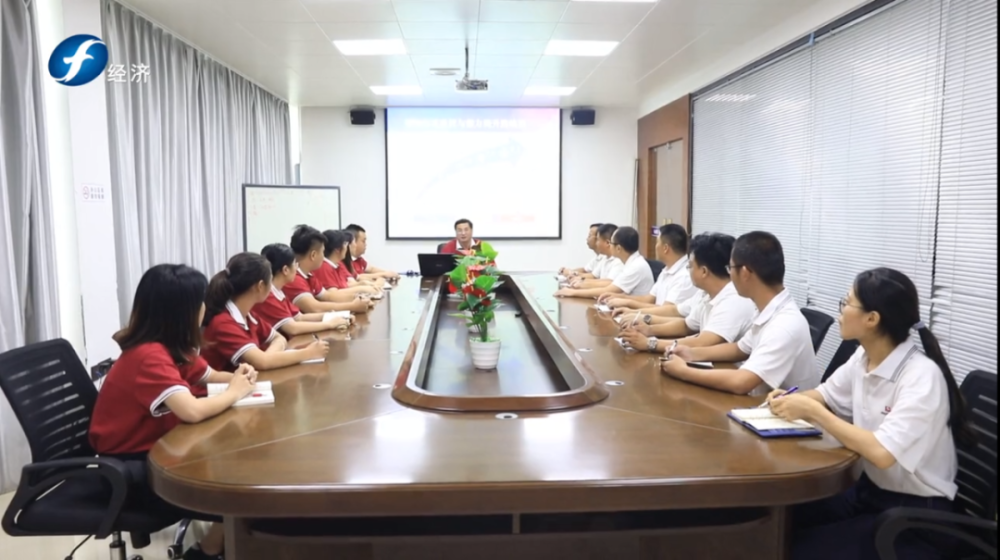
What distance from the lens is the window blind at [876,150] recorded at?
Answer: 3354 millimetres

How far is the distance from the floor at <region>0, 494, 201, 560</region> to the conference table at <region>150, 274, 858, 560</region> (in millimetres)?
1072

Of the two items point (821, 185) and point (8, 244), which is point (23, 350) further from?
point (821, 185)

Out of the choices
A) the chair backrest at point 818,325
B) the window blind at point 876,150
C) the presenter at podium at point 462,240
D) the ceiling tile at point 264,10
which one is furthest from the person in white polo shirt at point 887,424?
the presenter at podium at point 462,240

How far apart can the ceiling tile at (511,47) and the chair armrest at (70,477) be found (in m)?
3.96

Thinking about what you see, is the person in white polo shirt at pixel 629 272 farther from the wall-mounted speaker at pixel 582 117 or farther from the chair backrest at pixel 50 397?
the wall-mounted speaker at pixel 582 117

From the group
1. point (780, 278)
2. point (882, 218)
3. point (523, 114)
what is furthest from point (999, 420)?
point (523, 114)

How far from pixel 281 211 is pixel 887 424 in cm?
558

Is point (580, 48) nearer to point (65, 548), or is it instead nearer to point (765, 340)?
point (765, 340)

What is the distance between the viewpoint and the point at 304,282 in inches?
160

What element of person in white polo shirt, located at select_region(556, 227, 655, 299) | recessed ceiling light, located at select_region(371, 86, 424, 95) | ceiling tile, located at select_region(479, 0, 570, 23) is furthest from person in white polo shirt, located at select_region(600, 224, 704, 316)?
recessed ceiling light, located at select_region(371, 86, 424, 95)

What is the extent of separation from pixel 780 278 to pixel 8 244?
3.40 metres

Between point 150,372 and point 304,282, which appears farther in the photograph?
point 304,282

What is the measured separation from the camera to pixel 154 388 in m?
1.88

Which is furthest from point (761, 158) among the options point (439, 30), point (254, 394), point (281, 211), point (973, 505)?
point (254, 394)
